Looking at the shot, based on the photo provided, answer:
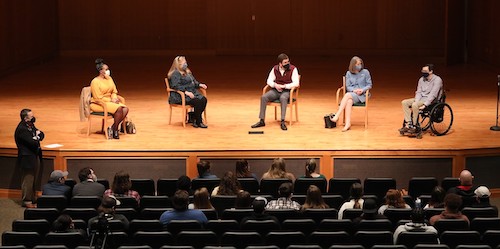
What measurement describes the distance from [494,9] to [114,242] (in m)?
12.6

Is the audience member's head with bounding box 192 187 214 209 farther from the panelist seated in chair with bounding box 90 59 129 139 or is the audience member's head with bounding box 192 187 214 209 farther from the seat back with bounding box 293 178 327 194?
the panelist seated in chair with bounding box 90 59 129 139

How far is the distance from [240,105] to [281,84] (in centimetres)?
195

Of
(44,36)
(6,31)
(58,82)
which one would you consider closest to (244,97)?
(58,82)

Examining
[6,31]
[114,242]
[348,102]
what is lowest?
[114,242]

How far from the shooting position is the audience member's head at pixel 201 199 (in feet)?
30.6

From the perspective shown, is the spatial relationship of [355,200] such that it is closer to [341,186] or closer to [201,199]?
[341,186]

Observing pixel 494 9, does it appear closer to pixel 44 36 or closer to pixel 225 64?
pixel 225 64

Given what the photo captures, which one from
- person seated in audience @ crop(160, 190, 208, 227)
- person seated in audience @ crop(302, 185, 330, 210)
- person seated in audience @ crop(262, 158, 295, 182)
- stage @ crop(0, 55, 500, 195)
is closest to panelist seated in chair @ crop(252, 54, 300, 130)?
stage @ crop(0, 55, 500, 195)

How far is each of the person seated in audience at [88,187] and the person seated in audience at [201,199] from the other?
1.36m

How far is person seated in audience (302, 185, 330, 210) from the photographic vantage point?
9.38 metres

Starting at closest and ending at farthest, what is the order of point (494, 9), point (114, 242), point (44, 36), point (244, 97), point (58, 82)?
point (114, 242) → point (244, 97) → point (58, 82) → point (494, 9) → point (44, 36)

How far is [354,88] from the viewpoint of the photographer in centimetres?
1330

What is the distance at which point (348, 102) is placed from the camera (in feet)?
43.3

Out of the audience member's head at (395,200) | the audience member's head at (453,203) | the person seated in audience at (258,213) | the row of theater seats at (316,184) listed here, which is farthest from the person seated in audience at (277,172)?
the audience member's head at (453,203)
